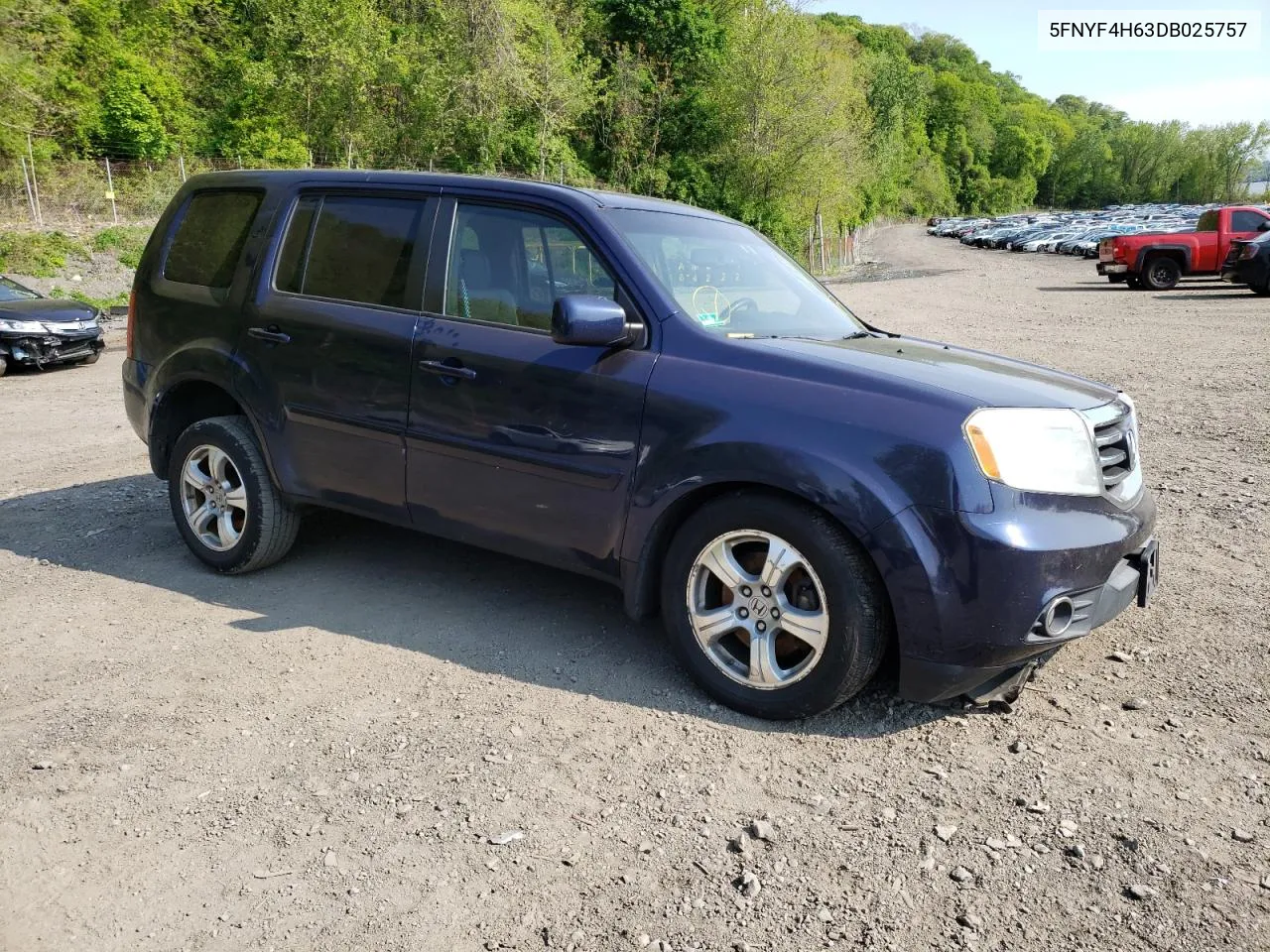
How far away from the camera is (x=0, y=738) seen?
3436 mm

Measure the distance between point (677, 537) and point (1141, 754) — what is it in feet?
5.61

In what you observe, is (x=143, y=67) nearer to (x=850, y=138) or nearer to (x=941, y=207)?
(x=850, y=138)

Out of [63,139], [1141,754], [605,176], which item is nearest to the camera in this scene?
[1141,754]

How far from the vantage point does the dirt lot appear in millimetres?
2525

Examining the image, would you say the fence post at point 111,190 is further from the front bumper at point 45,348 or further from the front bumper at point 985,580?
the front bumper at point 985,580

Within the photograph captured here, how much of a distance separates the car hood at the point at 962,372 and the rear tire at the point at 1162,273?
24337 mm

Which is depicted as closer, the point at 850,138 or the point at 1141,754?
the point at 1141,754

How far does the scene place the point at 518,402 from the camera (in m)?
3.94

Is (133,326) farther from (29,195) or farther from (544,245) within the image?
(29,195)

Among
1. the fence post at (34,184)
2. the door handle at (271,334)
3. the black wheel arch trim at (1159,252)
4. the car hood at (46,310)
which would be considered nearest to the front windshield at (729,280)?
the door handle at (271,334)

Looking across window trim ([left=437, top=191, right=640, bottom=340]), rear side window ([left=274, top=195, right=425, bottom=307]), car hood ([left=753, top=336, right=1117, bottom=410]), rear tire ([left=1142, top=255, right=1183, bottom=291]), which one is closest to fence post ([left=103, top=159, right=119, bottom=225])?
rear tire ([left=1142, top=255, right=1183, bottom=291])

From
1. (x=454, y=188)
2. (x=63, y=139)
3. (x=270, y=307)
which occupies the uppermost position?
(x=63, y=139)

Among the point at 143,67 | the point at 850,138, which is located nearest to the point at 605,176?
the point at 850,138

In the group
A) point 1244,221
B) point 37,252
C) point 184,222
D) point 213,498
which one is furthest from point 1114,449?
point 37,252
